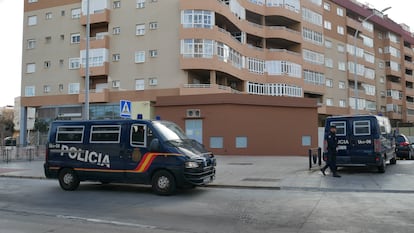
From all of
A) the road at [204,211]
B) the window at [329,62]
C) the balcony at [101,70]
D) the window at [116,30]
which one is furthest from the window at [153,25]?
the road at [204,211]

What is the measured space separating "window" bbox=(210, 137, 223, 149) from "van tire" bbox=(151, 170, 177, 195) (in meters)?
18.4

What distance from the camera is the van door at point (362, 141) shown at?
14070 millimetres

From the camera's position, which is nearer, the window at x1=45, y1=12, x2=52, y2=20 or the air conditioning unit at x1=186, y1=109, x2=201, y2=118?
the air conditioning unit at x1=186, y1=109, x2=201, y2=118

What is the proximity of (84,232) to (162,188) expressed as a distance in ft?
13.2

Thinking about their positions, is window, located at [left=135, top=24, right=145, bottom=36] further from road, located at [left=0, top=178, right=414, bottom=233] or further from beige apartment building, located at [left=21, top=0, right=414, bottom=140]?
road, located at [left=0, top=178, right=414, bottom=233]

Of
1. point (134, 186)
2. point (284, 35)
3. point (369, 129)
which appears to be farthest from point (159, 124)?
point (284, 35)

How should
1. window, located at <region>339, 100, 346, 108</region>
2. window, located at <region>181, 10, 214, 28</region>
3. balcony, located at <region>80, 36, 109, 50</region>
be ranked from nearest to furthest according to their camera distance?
window, located at <region>181, 10, 214, 28</region> → balcony, located at <region>80, 36, 109, 50</region> → window, located at <region>339, 100, 346, 108</region>

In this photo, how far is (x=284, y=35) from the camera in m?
47.2

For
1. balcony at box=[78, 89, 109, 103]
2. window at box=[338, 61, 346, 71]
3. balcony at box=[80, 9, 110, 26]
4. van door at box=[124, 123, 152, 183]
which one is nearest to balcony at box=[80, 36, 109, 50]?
balcony at box=[80, 9, 110, 26]

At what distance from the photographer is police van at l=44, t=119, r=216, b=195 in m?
10.3

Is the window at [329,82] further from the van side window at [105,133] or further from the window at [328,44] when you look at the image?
the van side window at [105,133]

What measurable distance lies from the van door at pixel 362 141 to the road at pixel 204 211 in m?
3.62

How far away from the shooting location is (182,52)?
3703 cm

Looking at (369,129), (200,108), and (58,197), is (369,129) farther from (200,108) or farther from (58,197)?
(200,108)
